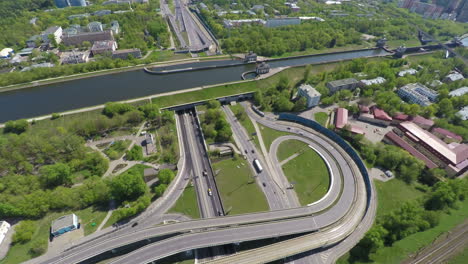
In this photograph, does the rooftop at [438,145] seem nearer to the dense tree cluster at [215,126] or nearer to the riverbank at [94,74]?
the dense tree cluster at [215,126]

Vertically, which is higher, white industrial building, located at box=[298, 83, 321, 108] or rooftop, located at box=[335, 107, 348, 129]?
white industrial building, located at box=[298, 83, 321, 108]

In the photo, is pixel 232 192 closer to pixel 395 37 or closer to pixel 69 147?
pixel 69 147

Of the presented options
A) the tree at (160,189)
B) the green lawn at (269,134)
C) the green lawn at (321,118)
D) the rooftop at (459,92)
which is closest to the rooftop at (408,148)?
the green lawn at (321,118)

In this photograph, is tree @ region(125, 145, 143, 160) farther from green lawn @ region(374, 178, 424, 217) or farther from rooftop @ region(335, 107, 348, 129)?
green lawn @ region(374, 178, 424, 217)

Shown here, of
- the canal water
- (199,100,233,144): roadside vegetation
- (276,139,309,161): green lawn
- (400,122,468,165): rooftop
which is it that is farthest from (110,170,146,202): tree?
(400,122,468,165): rooftop

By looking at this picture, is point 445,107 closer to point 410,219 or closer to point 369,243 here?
point 410,219
